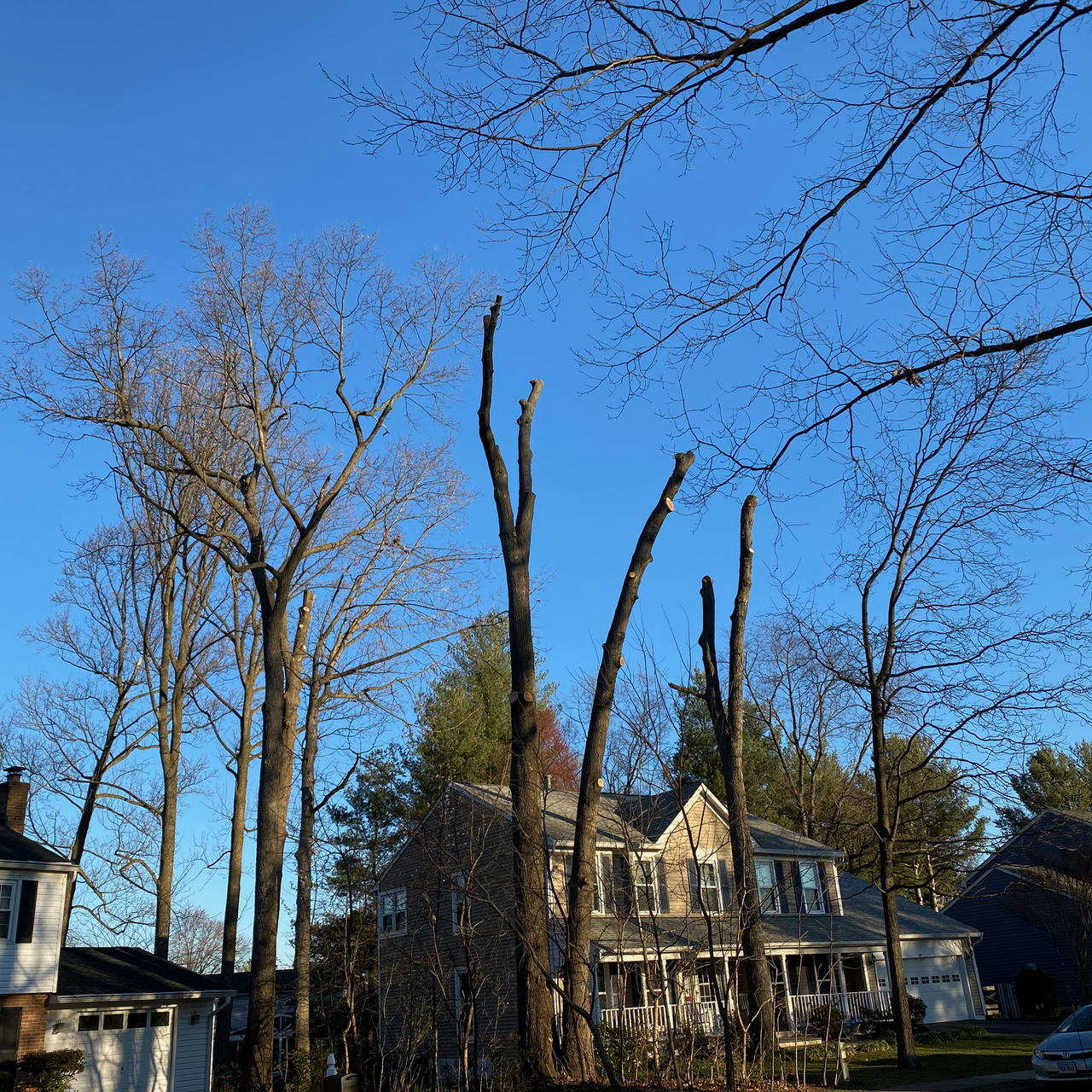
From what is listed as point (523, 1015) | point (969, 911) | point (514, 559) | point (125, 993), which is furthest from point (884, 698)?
point (969, 911)

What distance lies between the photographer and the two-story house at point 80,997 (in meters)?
20.3

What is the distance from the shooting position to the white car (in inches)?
526

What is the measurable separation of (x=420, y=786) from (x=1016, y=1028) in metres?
20.0

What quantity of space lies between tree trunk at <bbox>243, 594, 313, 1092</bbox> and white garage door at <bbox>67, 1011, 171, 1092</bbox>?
8729mm

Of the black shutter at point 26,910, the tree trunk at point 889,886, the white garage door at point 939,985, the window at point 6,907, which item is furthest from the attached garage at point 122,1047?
the white garage door at point 939,985

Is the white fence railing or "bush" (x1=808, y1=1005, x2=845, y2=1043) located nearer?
"bush" (x1=808, y1=1005, x2=845, y2=1043)

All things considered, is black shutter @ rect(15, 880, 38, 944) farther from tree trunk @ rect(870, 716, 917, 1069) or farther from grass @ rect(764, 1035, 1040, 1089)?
tree trunk @ rect(870, 716, 917, 1069)

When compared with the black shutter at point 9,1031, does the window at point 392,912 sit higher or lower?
higher

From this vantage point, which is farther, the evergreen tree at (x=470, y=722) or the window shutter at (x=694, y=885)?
the evergreen tree at (x=470, y=722)

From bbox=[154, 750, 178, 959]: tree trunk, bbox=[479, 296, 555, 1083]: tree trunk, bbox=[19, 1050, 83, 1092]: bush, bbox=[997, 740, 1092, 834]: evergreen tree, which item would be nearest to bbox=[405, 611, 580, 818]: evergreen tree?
bbox=[154, 750, 178, 959]: tree trunk

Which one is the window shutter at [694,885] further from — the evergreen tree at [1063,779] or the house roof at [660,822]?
the evergreen tree at [1063,779]

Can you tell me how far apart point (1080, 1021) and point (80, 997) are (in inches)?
794

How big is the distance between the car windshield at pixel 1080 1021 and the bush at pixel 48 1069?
18834 millimetres

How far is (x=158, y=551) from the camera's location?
83.9ft
